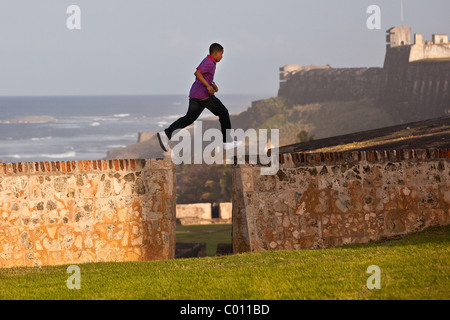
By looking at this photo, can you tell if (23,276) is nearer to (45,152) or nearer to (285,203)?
(285,203)

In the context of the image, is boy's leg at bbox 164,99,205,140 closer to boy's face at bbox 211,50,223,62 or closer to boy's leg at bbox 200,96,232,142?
boy's leg at bbox 200,96,232,142

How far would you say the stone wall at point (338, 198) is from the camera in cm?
1091

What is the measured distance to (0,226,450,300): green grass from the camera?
24.2ft

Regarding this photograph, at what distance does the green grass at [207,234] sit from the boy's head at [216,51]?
15.9m

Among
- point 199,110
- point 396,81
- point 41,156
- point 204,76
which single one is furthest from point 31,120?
point 204,76

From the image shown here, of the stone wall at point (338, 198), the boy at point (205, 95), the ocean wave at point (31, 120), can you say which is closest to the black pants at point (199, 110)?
the boy at point (205, 95)

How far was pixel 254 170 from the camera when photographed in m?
10.9

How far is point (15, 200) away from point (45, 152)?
115383 millimetres

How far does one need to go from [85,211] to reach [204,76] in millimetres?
2607

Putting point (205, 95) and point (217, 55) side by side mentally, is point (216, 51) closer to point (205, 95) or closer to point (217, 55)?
point (217, 55)

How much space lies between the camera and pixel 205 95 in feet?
35.0

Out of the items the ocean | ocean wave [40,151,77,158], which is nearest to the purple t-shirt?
the ocean

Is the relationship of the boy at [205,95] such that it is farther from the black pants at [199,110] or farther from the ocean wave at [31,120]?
the ocean wave at [31,120]
